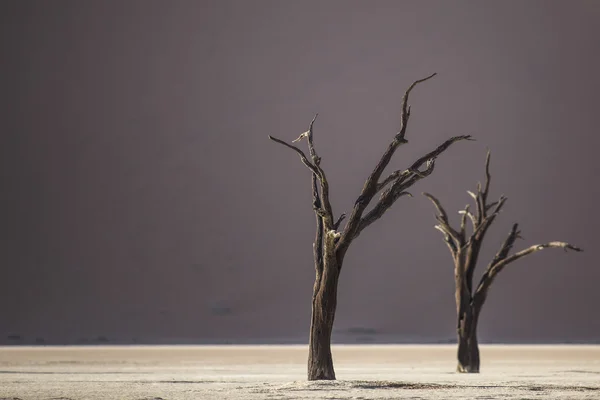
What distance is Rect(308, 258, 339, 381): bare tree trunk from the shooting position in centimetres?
1958

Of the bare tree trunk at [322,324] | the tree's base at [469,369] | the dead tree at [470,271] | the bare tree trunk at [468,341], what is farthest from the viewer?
the tree's base at [469,369]

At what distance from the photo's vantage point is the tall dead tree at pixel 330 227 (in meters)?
19.3

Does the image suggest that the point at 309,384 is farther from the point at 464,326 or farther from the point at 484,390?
the point at 464,326

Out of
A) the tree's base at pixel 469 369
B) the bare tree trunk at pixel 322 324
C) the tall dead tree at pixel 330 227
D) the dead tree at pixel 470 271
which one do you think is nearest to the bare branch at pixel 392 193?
the tall dead tree at pixel 330 227

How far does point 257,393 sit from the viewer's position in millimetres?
17438

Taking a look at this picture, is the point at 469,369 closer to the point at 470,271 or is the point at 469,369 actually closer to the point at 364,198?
the point at 470,271

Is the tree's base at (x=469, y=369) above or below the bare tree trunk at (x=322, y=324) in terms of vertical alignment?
below

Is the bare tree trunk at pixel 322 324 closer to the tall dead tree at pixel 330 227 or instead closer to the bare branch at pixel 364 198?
the tall dead tree at pixel 330 227

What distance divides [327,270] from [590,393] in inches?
196

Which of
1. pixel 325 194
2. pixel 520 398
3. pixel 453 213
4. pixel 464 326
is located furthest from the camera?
pixel 453 213

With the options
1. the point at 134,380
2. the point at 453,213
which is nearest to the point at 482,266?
the point at 453,213

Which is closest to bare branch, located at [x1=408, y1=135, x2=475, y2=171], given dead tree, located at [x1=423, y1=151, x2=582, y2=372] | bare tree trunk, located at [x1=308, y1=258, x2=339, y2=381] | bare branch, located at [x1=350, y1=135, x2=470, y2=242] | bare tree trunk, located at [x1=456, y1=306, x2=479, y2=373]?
bare branch, located at [x1=350, y1=135, x2=470, y2=242]

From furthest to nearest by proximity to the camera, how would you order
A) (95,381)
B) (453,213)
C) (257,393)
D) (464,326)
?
1. (453,213)
2. (464,326)
3. (95,381)
4. (257,393)

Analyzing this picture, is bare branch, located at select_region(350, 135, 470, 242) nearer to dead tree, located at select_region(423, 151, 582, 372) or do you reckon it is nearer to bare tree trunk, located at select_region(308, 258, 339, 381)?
bare tree trunk, located at select_region(308, 258, 339, 381)
